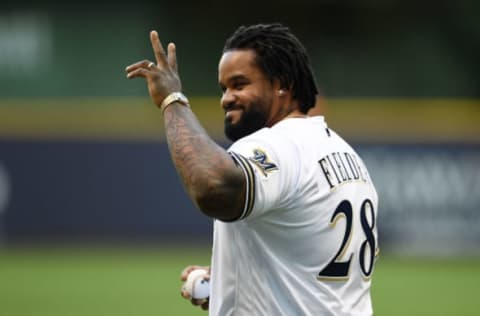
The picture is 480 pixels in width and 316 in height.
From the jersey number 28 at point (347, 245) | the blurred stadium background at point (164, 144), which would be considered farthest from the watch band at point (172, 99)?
the blurred stadium background at point (164, 144)

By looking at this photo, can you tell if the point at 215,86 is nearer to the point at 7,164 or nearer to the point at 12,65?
the point at 12,65

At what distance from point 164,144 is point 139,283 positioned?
4574 mm

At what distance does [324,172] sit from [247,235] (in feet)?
1.27

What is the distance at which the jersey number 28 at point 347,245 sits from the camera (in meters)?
4.00

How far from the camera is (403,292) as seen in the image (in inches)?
505

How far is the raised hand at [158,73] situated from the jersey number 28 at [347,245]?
0.78 metres

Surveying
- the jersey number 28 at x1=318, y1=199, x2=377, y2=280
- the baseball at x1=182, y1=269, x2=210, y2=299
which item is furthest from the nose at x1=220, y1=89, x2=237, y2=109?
the baseball at x1=182, y1=269, x2=210, y2=299

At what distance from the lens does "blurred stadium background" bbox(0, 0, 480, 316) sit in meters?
13.8

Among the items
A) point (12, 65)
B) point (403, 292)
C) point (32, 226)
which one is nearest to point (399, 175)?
point (403, 292)

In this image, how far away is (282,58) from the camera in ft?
13.8

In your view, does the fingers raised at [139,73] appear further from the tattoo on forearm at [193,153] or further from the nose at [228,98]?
the nose at [228,98]

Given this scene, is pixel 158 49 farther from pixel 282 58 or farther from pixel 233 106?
pixel 282 58

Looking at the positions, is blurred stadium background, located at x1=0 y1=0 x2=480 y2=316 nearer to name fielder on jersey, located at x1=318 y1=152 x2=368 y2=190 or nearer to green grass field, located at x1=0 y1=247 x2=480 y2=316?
green grass field, located at x1=0 y1=247 x2=480 y2=316

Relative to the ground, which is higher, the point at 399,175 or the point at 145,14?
the point at 145,14
